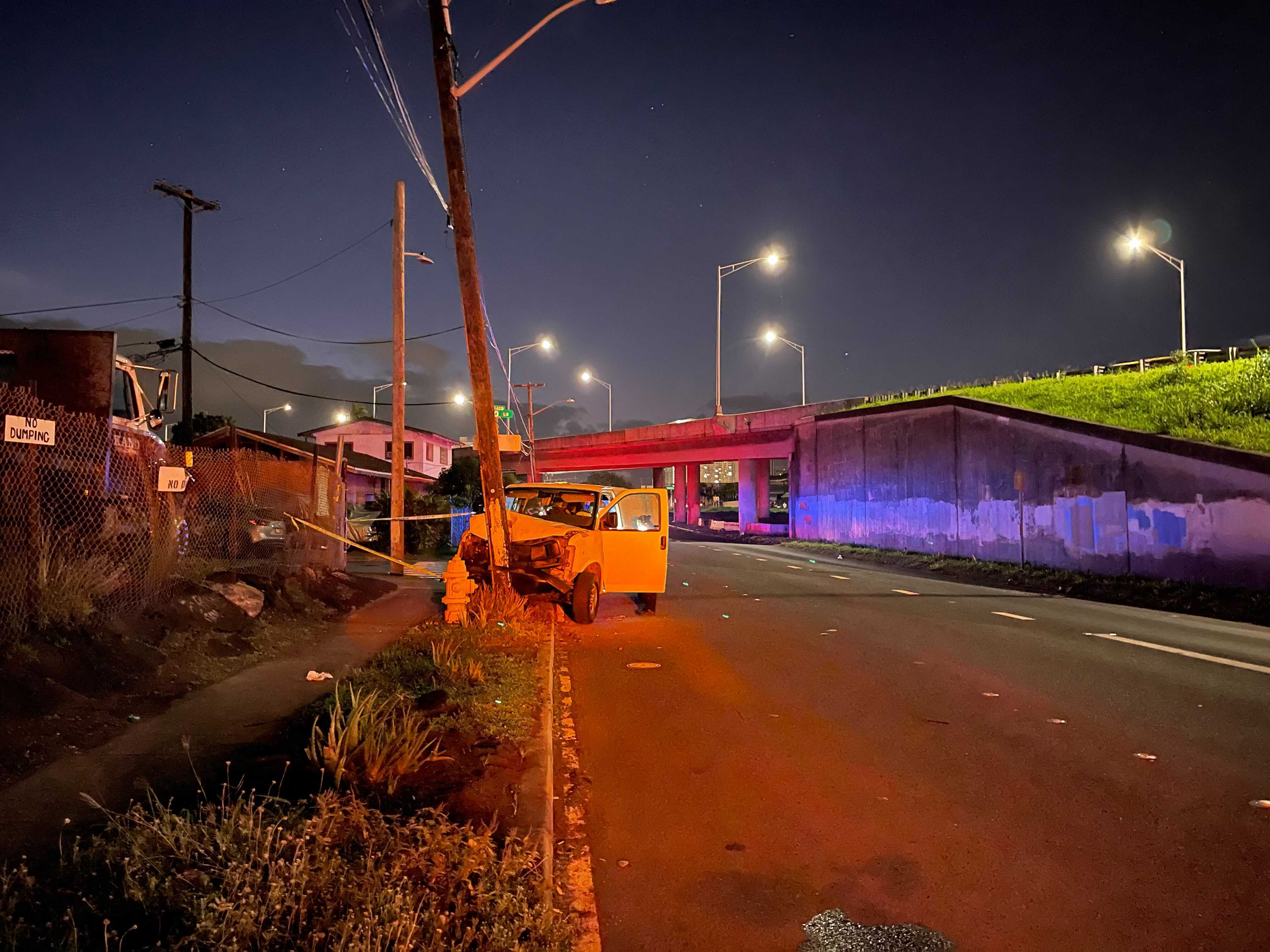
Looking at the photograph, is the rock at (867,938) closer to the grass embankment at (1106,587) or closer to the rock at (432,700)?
the rock at (432,700)

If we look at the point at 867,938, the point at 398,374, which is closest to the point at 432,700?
the point at 867,938

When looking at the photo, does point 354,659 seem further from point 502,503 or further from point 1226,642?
point 1226,642

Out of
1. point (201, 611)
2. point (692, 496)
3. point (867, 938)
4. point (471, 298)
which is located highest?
point (471, 298)

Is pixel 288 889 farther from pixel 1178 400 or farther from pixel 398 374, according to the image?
pixel 1178 400

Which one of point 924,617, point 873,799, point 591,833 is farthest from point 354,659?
point 924,617

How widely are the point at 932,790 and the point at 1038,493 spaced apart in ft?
62.1

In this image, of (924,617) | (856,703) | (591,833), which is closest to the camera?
(591,833)

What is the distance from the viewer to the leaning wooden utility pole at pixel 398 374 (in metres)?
18.9

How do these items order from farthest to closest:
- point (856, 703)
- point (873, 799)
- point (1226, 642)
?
point (1226, 642), point (856, 703), point (873, 799)

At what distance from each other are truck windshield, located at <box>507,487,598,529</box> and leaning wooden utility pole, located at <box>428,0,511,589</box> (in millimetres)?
1479

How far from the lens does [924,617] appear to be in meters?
12.8

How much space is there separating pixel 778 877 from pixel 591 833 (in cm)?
109

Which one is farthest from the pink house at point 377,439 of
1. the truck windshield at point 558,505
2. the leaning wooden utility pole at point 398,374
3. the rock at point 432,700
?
the rock at point 432,700

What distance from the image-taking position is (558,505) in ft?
42.0
